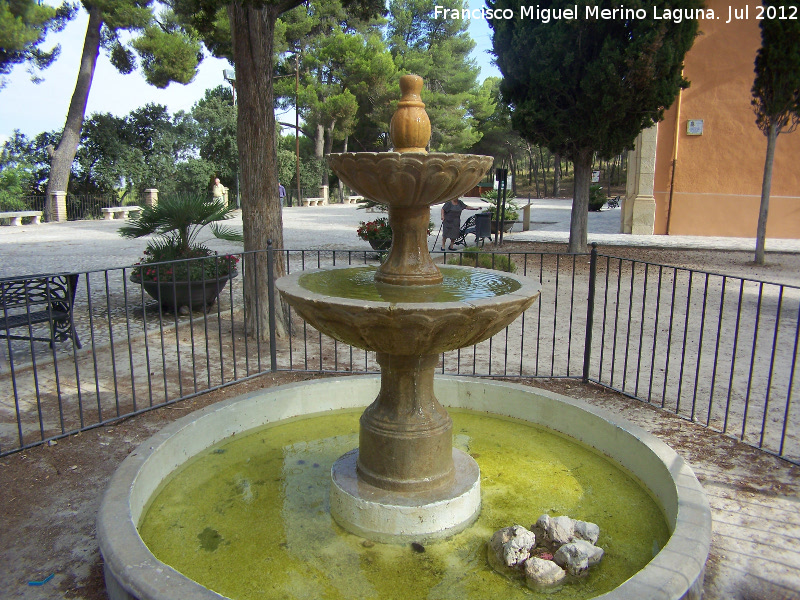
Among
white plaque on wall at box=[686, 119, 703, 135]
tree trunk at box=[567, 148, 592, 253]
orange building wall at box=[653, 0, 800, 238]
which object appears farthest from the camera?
white plaque on wall at box=[686, 119, 703, 135]

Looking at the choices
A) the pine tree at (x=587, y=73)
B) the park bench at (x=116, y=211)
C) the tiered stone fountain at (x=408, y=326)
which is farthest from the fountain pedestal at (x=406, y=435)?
the park bench at (x=116, y=211)

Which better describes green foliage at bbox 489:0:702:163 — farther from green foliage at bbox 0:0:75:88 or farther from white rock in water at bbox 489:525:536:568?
green foliage at bbox 0:0:75:88

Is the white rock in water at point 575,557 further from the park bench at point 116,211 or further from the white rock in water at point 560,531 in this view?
the park bench at point 116,211

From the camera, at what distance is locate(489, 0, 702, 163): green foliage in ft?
35.5

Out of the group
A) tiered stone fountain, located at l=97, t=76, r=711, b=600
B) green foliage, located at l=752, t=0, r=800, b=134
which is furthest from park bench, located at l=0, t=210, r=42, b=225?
green foliage, located at l=752, t=0, r=800, b=134

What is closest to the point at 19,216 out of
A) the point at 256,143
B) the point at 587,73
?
the point at 256,143

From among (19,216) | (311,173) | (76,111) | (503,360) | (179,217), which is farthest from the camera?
(311,173)

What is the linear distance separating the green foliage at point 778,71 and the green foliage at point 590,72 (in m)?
1.56

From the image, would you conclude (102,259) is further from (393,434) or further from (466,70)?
(466,70)

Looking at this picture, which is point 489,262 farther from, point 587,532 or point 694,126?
point 694,126

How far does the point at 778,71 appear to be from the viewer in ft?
38.0

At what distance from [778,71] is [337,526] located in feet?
41.2

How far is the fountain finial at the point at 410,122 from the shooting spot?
10.3ft

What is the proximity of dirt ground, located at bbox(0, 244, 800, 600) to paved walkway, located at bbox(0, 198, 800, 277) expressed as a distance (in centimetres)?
861
